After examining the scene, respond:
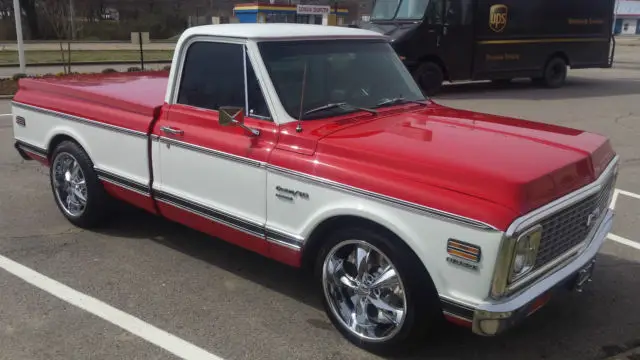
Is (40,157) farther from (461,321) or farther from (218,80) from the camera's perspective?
(461,321)

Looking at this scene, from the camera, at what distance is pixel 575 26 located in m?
17.9

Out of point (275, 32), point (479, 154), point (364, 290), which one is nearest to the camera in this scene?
point (479, 154)

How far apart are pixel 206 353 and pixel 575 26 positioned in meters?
17.6

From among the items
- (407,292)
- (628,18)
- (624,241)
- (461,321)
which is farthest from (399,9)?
(628,18)

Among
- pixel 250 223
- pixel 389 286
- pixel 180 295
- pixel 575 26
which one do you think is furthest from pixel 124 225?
pixel 575 26

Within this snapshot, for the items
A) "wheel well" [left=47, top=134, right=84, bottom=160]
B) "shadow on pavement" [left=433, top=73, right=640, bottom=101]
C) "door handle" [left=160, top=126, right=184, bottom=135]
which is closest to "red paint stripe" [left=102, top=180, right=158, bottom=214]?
"door handle" [left=160, top=126, right=184, bottom=135]

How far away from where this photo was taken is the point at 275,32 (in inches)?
163

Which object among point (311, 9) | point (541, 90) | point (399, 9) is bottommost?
point (541, 90)

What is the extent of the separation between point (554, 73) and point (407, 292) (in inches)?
670

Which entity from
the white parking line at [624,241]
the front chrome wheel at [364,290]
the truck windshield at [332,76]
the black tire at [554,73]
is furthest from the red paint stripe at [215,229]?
the black tire at [554,73]

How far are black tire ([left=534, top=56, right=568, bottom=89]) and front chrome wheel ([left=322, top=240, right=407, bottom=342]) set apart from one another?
1613 cm

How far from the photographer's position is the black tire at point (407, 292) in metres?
3.18

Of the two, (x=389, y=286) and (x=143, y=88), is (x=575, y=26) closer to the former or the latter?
(x=143, y=88)

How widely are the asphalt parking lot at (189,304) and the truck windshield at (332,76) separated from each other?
1327 millimetres
